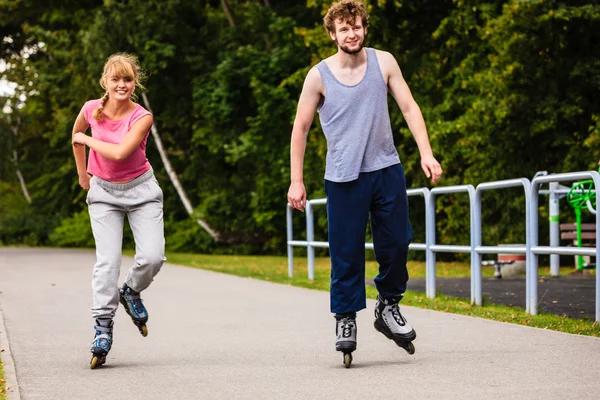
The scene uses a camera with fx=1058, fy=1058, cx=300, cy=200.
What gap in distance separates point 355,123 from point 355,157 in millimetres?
186

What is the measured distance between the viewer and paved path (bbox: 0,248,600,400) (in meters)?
5.16

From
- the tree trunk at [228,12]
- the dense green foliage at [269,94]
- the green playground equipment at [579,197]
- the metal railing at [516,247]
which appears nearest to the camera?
the metal railing at [516,247]

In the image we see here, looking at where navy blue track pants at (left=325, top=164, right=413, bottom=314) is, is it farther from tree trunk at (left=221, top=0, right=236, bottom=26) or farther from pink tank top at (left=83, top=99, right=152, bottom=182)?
tree trunk at (left=221, top=0, right=236, bottom=26)

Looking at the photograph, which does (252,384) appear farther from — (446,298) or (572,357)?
(446,298)

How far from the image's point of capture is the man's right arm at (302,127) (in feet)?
19.1

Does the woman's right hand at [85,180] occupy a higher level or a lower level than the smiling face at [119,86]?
lower

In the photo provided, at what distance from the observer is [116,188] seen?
6.34 meters

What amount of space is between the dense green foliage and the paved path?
5.61 m

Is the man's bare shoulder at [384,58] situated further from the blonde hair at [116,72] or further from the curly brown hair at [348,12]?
the blonde hair at [116,72]

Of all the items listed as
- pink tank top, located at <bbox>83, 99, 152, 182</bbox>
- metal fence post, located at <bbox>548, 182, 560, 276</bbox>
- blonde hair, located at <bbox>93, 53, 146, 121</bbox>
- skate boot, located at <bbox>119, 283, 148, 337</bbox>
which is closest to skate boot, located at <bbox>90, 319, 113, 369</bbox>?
skate boot, located at <bbox>119, 283, 148, 337</bbox>

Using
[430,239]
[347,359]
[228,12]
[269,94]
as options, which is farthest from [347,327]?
[228,12]

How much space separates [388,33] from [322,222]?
15.4ft

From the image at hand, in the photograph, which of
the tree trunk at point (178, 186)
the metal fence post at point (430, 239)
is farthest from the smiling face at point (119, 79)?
the tree trunk at point (178, 186)

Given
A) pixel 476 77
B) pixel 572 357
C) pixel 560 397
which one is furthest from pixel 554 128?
pixel 560 397
